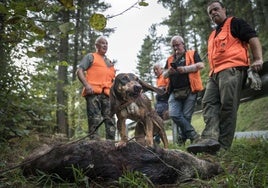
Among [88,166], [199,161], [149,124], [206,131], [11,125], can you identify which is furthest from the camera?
[11,125]

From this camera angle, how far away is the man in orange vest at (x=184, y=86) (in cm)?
689

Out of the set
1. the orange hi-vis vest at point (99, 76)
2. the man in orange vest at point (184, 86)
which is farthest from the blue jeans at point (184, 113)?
the orange hi-vis vest at point (99, 76)

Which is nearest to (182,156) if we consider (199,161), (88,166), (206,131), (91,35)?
(199,161)

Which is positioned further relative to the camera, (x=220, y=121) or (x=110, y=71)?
(x=110, y=71)

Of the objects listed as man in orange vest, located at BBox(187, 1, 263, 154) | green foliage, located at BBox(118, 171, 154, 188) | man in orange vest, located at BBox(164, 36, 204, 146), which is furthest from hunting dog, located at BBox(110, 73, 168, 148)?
man in orange vest, located at BBox(164, 36, 204, 146)

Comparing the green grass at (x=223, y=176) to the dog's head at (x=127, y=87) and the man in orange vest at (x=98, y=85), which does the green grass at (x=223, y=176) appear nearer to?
the dog's head at (x=127, y=87)

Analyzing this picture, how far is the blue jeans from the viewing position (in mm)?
6973

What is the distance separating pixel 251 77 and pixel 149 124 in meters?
1.74

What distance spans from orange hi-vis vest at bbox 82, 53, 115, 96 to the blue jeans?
4.90 feet

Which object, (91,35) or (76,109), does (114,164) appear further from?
(91,35)

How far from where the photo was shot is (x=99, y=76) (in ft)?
24.0

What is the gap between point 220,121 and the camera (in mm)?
5230

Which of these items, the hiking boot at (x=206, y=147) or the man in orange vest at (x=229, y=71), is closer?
the hiking boot at (x=206, y=147)

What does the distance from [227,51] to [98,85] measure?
3113 mm
